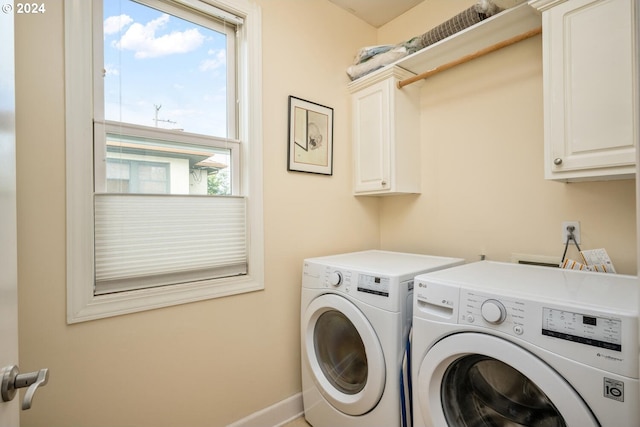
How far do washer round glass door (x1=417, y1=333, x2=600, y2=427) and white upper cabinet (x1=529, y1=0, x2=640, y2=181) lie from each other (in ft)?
2.63

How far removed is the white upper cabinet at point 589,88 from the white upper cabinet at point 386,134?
2.66 ft

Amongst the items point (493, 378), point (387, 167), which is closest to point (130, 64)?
point (387, 167)

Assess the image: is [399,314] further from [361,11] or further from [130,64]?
[361,11]

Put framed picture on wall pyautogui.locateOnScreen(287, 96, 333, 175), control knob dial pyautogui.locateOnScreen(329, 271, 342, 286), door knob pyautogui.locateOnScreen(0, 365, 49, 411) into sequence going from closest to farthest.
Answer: door knob pyautogui.locateOnScreen(0, 365, 49, 411), control knob dial pyautogui.locateOnScreen(329, 271, 342, 286), framed picture on wall pyautogui.locateOnScreen(287, 96, 333, 175)

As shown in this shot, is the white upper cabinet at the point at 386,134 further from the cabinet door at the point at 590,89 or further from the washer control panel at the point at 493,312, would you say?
the washer control panel at the point at 493,312

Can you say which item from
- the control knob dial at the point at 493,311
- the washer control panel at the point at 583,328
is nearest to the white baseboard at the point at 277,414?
the control knob dial at the point at 493,311

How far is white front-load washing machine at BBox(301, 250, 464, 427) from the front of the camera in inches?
53.7

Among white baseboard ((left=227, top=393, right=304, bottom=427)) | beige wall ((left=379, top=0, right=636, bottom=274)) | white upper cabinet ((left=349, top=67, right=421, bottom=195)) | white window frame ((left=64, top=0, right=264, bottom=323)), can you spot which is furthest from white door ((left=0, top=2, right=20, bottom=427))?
beige wall ((left=379, top=0, right=636, bottom=274))

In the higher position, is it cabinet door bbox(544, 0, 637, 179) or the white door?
cabinet door bbox(544, 0, 637, 179)

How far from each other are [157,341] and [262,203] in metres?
0.85

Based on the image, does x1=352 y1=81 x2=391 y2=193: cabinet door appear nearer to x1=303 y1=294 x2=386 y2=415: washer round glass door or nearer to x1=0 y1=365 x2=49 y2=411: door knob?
x1=303 y1=294 x2=386 y2=415: washer round glass door

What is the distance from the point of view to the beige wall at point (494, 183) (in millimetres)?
1455

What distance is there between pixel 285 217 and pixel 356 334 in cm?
78

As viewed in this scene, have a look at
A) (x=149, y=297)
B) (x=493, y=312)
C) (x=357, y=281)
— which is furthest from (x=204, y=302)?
(x=493, y=312)
